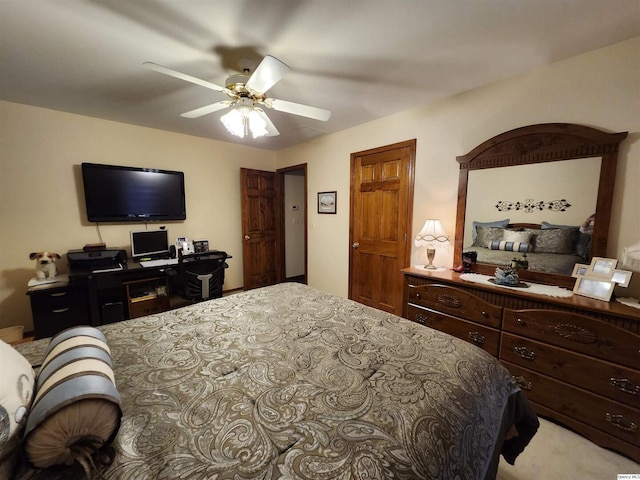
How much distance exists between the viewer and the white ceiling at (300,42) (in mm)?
1382

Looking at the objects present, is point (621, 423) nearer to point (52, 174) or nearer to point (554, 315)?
point (554, 315)

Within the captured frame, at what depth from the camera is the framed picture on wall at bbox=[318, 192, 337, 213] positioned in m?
3.69

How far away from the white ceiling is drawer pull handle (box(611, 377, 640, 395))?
2.06 metres

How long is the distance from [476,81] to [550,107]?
1.95ft

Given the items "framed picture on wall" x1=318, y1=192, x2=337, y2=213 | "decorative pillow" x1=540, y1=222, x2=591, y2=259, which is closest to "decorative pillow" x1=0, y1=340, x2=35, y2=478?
"decorative pillow" x1=540, y1=222, x2=591, y2=259

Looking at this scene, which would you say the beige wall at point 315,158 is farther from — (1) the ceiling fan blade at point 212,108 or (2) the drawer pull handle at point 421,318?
(1) the ceiling fan blade at point 212,108

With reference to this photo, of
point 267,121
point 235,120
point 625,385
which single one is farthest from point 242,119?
point 625,385

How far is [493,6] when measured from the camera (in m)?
1.37

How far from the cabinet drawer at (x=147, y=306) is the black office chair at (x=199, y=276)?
0.31 m

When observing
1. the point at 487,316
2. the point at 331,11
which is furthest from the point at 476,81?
the point at 487,316

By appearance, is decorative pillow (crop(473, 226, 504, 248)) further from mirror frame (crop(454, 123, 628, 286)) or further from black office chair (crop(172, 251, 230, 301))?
black office chair (crop(172, 251, 230, 301))

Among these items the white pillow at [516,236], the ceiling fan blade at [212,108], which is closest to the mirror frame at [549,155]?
the white pillow at [516,236]

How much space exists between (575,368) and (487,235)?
43.8 inches

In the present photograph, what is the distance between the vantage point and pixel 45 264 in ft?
8.57
